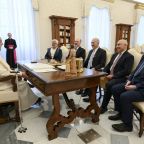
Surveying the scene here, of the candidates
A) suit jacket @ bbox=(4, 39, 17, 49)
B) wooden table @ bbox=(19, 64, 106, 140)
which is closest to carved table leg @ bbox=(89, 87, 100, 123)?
wooden table @ bbox=(19, 64, 106, 140)

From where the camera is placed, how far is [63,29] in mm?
5617

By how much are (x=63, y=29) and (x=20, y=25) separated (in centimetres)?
141

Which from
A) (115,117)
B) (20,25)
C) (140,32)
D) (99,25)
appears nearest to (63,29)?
(20,25)

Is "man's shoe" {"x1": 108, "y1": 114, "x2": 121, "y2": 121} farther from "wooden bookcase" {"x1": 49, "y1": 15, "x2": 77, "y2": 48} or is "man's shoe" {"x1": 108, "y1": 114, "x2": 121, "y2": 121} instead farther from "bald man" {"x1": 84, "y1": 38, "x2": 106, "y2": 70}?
"wooden bookcase" {"x1": 49, "y1": 15, "x2": 77, "y2": 48}

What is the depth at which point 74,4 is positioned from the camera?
6039 mm

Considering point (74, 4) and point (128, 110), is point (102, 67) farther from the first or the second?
point (74, 4)

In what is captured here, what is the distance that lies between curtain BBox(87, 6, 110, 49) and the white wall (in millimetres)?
243

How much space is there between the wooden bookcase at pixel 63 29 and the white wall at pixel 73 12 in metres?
0.27

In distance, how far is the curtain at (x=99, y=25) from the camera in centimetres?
664

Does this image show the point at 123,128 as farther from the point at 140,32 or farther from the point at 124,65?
the point at 140,32

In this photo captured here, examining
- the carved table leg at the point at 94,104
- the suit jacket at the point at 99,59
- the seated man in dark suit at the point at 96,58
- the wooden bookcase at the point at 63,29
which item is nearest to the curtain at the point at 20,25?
the wooden bookcase at the point at 63,29

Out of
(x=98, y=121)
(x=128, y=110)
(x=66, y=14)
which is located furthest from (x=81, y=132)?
(x=66, y=14)

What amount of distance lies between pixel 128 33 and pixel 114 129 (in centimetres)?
658

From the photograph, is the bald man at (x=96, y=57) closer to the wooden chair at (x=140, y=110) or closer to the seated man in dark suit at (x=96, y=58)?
the seated man in dark suit at (x=96, y=58)
